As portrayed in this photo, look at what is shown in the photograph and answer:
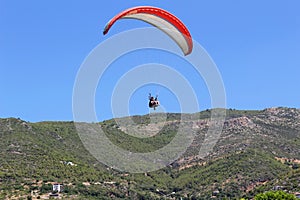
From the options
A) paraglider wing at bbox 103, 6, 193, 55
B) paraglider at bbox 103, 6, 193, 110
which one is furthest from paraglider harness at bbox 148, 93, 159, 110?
paraglider wing at bbox 103, 6, 193, 55

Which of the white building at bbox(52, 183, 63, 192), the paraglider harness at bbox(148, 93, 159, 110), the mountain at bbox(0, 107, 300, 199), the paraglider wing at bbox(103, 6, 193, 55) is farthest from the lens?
the mountain at bbox(0, 107, 300, 199)

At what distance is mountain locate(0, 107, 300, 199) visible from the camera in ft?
378

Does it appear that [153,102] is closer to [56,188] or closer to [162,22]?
[162,22]

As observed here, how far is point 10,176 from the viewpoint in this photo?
113062 millimetres

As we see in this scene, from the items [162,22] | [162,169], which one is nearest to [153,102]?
[162,22]

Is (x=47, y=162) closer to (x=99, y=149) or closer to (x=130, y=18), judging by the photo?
(x=99, y=149)

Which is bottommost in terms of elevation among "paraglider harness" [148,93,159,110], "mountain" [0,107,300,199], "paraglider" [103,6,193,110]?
"paraglider harness" [148,93,159,110]

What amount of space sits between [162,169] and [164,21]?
119641 mm

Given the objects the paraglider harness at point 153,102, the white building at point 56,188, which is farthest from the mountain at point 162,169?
the paraglider harness at point 153,102

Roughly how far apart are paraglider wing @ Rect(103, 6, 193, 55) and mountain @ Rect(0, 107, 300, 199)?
2775 inches

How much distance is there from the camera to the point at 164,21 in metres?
36.2

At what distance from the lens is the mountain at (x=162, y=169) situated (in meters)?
115

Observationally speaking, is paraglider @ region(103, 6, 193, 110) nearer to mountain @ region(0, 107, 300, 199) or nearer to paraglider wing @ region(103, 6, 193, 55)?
paraglider wing @ region(103, 6, 193, 55)

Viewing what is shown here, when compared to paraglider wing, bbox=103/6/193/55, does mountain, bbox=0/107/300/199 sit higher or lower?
higher
